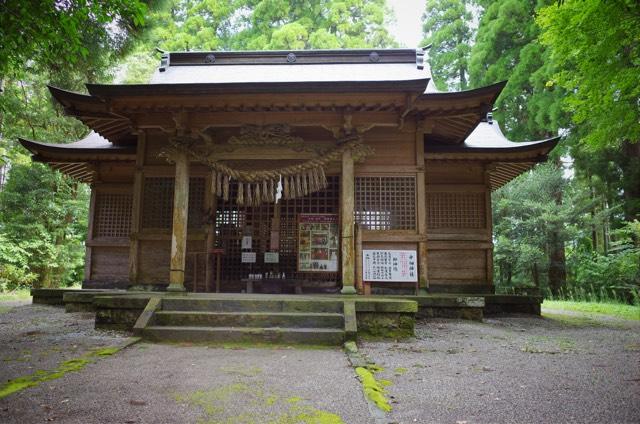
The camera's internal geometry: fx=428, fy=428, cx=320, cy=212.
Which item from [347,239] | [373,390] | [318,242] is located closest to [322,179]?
[347,239]

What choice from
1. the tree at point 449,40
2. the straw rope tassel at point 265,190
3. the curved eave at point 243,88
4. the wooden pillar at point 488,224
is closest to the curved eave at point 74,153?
the curved eave at point 243,88

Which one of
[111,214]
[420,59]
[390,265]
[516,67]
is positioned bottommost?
[390,265]

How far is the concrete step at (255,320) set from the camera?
19.6ft

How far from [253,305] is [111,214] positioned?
6.20 m

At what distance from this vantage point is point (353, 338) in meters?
5.56

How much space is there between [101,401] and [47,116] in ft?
52.6

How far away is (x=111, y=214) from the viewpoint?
1069cm

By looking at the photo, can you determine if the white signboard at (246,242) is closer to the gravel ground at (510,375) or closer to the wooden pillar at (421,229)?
the wooden pillar at (421,229)

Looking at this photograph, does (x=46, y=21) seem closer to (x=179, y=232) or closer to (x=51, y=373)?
(x=179, y=232)

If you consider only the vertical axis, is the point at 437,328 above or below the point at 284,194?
below

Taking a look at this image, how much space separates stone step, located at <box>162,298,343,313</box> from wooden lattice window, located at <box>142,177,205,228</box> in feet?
9.85

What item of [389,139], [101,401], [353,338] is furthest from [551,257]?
[101,401]

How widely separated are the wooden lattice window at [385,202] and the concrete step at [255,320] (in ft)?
9.47

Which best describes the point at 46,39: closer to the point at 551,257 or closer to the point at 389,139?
the point at 389,139
